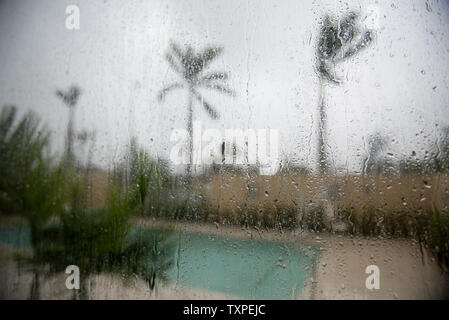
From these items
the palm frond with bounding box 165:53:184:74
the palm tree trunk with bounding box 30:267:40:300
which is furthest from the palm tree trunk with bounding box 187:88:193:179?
the palm tree trunk with bounding box 30:267:40:300

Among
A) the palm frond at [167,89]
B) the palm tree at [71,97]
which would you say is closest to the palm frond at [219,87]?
the palm frond at [167,89]

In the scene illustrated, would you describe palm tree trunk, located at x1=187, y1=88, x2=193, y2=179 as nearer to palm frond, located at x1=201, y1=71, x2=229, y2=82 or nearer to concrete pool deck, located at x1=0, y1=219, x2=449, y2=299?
palm frond, located at x1=201, y1=71, x2=229, y2=82

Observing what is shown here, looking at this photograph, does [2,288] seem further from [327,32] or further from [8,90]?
[327,32]

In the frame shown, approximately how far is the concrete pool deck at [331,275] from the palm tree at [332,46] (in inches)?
14.1

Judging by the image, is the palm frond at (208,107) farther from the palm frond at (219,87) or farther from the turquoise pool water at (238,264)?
the turquoise pool water at (238,264)

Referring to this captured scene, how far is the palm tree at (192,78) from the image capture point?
3.96ft

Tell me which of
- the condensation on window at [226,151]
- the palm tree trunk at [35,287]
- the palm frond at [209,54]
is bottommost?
the palm tree trunk at [35,287]

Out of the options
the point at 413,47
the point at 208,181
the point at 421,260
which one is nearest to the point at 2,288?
the point at 208,181

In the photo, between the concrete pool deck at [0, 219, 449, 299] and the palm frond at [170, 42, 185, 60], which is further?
the palm frond at [170, 42, 185, 60]

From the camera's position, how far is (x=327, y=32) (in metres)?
1.20

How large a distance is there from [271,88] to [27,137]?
1119 mm

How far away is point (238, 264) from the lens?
118cm

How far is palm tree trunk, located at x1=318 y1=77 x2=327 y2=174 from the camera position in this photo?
3.85 ft
